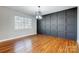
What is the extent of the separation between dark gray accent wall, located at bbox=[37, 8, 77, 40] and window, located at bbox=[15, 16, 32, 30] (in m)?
1.88

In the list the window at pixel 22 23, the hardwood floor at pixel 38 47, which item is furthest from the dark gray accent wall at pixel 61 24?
the hardwood floor at pixel 38 47

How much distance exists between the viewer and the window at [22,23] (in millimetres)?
9078

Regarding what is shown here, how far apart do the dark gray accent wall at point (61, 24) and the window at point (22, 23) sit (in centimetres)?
188

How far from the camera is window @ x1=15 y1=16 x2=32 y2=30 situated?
9.08 m

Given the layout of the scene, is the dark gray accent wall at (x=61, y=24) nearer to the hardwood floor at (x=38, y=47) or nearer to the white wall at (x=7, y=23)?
the hardwood floor at (x=38, y=47)

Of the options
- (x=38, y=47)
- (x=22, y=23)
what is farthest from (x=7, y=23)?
(x=38, y=47)

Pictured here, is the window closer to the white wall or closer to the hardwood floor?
the white wall

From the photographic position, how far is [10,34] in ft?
26.3

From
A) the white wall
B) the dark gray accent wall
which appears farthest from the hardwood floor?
the dark gray accent wall

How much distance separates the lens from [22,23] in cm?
1003

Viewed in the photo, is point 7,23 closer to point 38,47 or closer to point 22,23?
point 22,23
